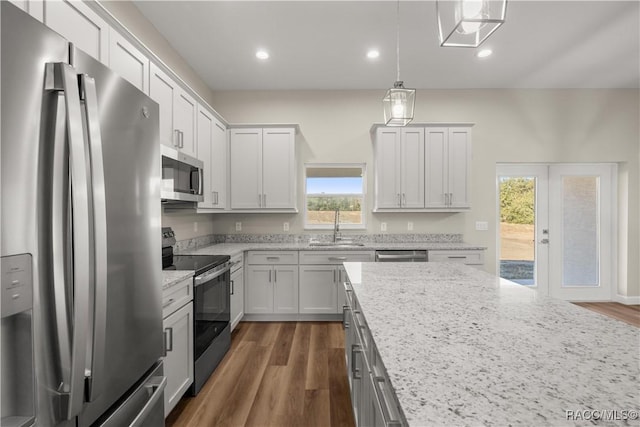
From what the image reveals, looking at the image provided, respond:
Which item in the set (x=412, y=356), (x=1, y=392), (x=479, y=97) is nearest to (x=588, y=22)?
(x=479, y=97)

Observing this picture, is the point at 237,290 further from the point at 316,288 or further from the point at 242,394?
the point at 242,394

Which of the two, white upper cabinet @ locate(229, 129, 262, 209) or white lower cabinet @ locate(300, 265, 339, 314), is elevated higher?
white upper cabinet @ locate(229, 129, 262, 209)

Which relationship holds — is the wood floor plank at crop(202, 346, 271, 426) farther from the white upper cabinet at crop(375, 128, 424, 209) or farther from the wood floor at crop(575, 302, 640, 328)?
the wood floor at crop(575, 302, 640, 328)

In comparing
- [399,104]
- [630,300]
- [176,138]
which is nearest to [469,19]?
[399,104]

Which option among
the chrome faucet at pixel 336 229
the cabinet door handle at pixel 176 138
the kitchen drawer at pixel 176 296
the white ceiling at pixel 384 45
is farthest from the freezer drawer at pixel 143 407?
the chrome faucet at pixel 336 229

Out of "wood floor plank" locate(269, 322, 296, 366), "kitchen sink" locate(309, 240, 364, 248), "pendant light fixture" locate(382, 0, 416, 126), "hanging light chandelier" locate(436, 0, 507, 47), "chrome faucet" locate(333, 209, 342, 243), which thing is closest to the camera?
"hanging light chandelier" locate(436, 0, 507, 47)

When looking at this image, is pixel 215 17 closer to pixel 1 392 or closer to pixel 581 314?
pixel 1 392

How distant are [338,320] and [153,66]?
3197mm

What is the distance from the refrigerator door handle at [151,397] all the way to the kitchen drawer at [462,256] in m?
3.12

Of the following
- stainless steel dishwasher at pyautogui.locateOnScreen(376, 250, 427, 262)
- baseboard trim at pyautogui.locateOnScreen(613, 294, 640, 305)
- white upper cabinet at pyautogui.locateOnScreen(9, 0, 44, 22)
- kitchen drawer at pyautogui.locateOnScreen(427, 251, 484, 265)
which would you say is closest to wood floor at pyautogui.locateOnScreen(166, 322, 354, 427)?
stainless steel dishwasher at pyautogui.locateOnScreen(376, 250, 427, 262)

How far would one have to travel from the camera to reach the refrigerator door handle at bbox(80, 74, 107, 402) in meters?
0.94

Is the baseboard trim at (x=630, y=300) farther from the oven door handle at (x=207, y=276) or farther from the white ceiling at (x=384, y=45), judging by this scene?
the oven door handle at (x=207, y=276)

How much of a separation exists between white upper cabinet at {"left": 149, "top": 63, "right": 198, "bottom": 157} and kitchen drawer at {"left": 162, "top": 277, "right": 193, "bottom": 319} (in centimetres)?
110

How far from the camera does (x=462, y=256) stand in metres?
3.79
